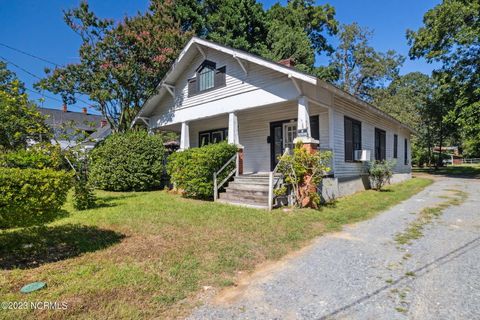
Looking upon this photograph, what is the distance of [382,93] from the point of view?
34875mm

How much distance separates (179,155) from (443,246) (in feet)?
26.1

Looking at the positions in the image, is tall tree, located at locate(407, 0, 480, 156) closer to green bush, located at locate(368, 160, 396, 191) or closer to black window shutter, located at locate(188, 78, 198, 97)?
green bush, located at locate(368, 160, 396, 191)

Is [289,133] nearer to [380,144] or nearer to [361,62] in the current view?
[380,144]

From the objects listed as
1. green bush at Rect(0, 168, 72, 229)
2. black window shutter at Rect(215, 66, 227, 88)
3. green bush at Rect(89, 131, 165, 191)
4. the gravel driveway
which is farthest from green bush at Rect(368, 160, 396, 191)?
green bush at Rect(0, 168, 72, 229)

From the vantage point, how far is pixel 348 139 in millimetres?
10766

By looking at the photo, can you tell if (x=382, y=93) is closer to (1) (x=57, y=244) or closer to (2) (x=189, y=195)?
(2) (x=189, y=195)

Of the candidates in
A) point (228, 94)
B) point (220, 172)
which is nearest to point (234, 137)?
point (220, 172)

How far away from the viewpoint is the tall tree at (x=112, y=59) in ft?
44.4

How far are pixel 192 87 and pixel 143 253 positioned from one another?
31.4ft

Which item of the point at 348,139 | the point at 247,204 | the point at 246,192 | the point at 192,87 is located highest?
the point at 192,87

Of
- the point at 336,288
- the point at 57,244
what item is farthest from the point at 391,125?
the point at 57,244

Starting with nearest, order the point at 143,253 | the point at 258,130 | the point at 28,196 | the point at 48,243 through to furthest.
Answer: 1. the point at 28,196
2. the point at 143,253
3. the point at 48,243
4. the point at 258,130

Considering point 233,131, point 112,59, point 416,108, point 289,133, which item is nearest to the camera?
point 233,131

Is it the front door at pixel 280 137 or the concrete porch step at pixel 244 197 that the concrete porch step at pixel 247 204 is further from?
the front door at pixel 280 137
